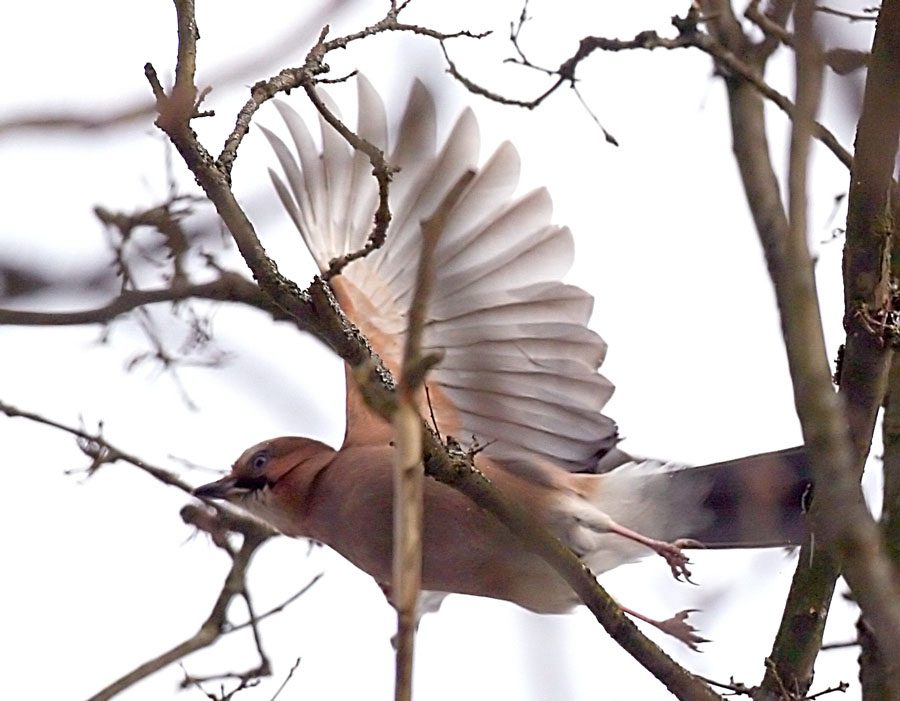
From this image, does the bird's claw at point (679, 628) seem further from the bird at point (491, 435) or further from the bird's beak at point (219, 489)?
the bird's beak at point (219, 489)

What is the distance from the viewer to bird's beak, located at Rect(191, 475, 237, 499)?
4.65 m

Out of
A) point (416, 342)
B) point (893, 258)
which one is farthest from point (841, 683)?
point (416, 342)

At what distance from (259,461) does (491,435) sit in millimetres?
836

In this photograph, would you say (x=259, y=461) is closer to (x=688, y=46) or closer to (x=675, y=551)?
(x=675, y=551)

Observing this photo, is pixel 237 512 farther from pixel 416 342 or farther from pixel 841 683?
pixel 416 342

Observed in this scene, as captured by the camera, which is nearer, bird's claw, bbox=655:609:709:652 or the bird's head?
bird's claw, bbox=655:609:709:652

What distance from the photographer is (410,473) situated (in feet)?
4.37

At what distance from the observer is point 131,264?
220cm

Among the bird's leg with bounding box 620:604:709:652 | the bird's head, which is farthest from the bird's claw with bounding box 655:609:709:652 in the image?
the bird's head

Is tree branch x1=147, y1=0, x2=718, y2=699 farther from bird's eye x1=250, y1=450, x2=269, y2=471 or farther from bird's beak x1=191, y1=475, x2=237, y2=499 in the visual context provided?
bird's eye x1=250, y1=450, x2=269, y2=471

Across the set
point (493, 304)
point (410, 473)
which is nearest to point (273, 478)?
point (493, 304)

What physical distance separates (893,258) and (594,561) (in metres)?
1.70

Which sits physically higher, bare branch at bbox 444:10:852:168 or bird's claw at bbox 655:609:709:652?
bare branch at bbox 444:10:852:168

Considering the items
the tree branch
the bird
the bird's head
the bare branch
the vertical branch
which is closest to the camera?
the vertical branch
